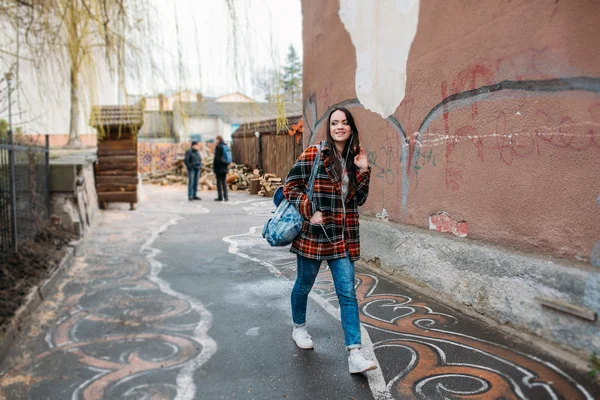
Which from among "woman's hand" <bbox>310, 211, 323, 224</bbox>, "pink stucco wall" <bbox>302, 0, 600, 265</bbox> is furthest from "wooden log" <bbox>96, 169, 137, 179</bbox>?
"woman's hand" <bbox>310, 211, 323, 224</bbox>

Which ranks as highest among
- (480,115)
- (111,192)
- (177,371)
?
(480,115)

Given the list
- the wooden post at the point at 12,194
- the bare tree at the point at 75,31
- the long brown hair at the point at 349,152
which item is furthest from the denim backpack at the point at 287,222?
the wooden post at the point at 12,194

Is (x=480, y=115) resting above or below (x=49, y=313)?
above

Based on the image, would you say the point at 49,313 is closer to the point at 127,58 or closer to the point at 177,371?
the point at 177,371

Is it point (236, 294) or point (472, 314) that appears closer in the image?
point (472, 314)

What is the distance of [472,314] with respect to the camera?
4184 mm

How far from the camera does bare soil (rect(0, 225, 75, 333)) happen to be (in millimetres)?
4462

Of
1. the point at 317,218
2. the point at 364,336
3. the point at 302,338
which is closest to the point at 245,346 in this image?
the point at 302,338

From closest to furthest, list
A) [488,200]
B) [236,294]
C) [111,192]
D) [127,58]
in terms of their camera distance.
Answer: [127,58] < [488,200] < [236,294] < [111,192]

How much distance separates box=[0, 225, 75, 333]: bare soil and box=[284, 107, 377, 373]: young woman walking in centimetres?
253

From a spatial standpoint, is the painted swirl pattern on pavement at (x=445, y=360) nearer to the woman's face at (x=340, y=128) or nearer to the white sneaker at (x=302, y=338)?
the white sneaker at (x=302, y=338)

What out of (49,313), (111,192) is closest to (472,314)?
(49,313)

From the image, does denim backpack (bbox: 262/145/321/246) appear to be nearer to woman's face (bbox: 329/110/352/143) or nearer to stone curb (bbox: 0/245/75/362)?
woman's face (bbox: 329/110/352/143)

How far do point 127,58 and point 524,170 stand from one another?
2866 mm
